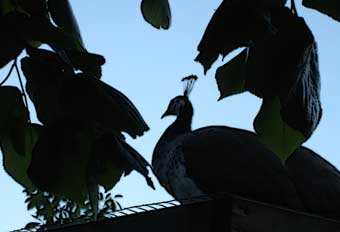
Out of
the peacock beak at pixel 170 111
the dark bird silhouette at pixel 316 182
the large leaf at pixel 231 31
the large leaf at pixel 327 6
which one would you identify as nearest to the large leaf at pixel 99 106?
the large leaf at pixel 231 31

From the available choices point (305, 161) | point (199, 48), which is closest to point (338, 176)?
point (305, 161)

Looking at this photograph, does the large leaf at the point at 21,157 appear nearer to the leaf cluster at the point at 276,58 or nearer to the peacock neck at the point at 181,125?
the leaf cluster at the point at 276,58

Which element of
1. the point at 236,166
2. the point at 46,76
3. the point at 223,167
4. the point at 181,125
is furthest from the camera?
the point at 181,125

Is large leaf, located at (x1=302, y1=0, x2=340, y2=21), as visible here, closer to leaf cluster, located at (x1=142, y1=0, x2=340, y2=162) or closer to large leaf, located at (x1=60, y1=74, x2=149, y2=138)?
leaf cluster, located at (x1=142, y1=0, x2=340, y2=162)

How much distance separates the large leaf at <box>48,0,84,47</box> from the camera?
941 mm

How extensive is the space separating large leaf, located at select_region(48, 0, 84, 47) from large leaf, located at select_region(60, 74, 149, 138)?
0.09 m

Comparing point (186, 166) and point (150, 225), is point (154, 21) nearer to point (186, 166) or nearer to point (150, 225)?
point (150, 225)

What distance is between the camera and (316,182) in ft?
5.86

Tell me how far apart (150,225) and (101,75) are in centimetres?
23

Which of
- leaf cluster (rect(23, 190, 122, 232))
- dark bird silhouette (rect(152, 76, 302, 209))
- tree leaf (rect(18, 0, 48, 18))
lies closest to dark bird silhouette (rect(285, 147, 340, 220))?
dark bird silhouette (rect(152, 76, 302, 209))

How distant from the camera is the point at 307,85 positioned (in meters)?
0.78

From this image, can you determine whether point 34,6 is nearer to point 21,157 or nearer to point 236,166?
point 21,157

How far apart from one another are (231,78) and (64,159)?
24cm

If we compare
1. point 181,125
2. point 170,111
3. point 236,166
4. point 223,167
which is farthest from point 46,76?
point 170,111
